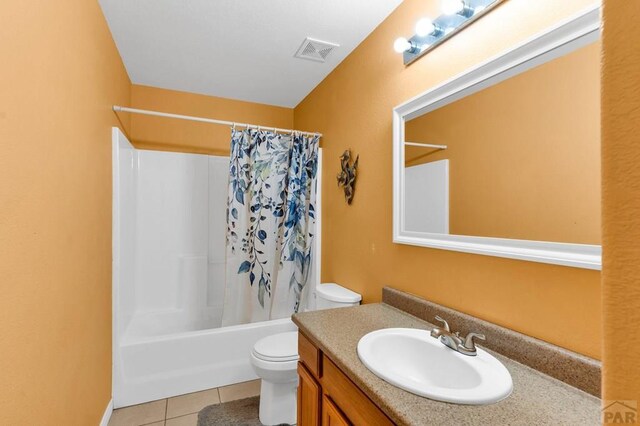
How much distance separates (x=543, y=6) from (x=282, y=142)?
187 centimetres

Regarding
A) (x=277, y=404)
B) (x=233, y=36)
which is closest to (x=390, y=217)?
(x=277, y=404)

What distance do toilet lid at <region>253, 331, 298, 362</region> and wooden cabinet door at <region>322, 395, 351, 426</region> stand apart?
0.59 m

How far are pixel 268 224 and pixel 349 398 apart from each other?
1.67 m

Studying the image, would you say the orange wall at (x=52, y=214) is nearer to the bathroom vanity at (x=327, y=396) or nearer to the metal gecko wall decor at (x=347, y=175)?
the bathroom vanity at (x=327, y=396)

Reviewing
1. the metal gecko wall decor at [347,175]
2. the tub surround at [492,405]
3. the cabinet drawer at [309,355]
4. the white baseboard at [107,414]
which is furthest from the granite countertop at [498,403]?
the white baseboard at [107,414]

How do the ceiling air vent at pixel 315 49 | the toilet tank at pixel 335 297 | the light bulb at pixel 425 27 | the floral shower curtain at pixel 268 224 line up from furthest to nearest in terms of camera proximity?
the floral shower curtain at pixel 268 224, the ceiling air vent at pixel 315 49, the toilet tank at pixel 335 297, the light bulb at pixel 425 27

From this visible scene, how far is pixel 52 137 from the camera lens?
110cm

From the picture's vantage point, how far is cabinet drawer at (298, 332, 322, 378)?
3.98ft

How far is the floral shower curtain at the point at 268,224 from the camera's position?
2420 mm

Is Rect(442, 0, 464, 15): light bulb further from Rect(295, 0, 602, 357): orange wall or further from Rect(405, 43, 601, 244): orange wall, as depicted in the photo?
Rect(405, 43, 601, 244): orange wall

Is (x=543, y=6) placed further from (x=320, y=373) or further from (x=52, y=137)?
(x=52, y=137)

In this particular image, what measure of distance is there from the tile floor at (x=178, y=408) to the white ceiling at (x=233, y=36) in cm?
242

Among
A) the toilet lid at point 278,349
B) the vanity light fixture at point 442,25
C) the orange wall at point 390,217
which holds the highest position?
the vanity light fixture at point 442,25

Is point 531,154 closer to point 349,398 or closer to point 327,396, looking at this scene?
point 349,398
